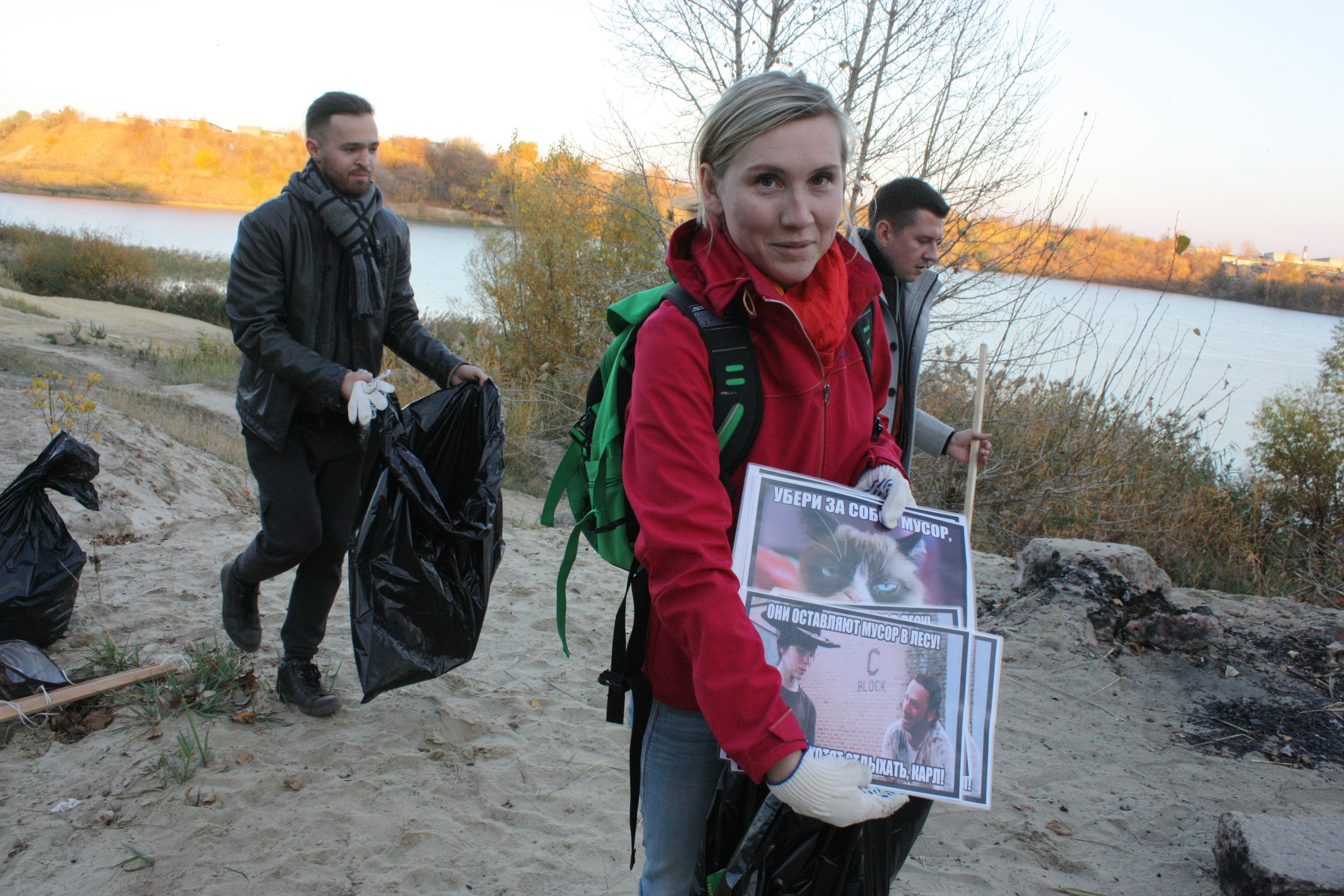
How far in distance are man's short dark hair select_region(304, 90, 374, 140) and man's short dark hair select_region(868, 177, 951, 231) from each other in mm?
1948

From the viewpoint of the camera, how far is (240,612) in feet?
10.4

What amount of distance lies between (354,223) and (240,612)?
1.57 meters

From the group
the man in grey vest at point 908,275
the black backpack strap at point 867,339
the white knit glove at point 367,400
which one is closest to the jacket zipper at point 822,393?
the black backpack strap at point 867,339

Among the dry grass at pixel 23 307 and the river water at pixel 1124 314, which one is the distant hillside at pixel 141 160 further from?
the dry grass at pixel 23 307

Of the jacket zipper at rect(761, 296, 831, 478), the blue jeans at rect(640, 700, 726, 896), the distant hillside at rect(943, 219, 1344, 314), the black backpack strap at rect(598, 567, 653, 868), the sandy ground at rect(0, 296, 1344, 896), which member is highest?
the distant hillside at rect(943, 219, 1344, 314)

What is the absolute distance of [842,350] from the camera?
1.43 meters

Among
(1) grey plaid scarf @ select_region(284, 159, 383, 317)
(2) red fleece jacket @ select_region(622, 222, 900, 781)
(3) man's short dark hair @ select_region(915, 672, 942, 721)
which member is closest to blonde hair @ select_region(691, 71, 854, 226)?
(2) red fleece jacket @ select_region(622, 222, 900, 781)

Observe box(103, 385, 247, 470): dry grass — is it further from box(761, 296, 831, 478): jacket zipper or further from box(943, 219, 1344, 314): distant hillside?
box(943, 219, 1344, 314): distant hillside

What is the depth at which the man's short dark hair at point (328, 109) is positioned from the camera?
280 cm

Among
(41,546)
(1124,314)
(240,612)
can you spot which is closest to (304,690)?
(240,612)

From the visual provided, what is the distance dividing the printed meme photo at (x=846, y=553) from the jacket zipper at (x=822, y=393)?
0.21 ft

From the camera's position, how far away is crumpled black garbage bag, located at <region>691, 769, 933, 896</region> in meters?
1.15

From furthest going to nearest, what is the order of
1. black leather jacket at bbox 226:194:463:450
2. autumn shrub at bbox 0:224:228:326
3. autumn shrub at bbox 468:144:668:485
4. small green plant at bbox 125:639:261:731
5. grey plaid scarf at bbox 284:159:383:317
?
autumn shrub at bbox 0:224:228:326 < autumn shrub at bbox 468:144:668:485 < small green plant at bbox 125:639:261:731 < grey plaid scarf at bbox 284:159:383:317 < black leather jacket at bbox 226:194:463:450

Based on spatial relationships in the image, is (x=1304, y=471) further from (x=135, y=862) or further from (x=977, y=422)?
(x=135, y=862)
